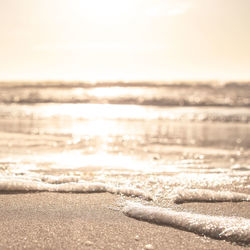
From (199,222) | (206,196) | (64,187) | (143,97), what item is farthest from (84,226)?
(143,97)

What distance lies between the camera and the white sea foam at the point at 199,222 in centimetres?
259

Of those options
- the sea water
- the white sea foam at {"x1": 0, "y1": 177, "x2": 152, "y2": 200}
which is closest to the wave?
the sea water

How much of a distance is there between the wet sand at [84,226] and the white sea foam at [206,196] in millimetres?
116

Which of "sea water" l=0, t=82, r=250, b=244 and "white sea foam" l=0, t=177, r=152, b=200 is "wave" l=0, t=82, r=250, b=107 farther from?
"white sea foam" l=0, t=177, r=152, b=200

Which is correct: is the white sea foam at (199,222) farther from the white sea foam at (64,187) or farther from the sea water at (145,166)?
the white sea foam at (64,187)

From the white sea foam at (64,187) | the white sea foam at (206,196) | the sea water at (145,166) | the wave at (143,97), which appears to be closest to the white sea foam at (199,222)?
the sea water at (145,166)

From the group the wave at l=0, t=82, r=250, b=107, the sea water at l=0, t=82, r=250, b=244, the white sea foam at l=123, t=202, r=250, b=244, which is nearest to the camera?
the white sea foam at l=123, t=202, r=250, b=244

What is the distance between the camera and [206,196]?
3.55 meters

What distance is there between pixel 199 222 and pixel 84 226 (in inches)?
33.9

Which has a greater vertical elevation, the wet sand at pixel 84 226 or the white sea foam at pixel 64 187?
the white sea foam at pixel 64 187

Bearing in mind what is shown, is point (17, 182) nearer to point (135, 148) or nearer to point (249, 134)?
point (135, 148)

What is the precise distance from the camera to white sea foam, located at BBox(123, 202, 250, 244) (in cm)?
259

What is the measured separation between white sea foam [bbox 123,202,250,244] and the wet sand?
0.26 feet

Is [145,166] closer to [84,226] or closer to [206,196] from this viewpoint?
[206,196]
